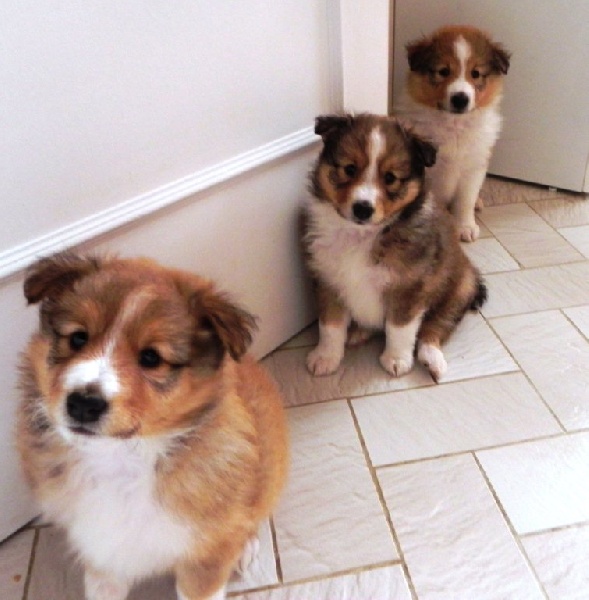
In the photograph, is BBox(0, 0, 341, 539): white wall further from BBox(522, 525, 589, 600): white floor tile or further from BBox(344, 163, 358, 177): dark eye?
BBox(522, 525, 589, 600): white floor tile

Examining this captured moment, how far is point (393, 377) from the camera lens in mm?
2283

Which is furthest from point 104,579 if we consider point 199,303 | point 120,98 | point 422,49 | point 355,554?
point 422,49

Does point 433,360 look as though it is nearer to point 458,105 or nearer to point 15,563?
point 458,105

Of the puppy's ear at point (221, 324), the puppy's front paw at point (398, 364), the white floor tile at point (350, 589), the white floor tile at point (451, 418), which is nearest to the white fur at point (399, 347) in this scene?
the puppy's front paw at point (398, 364)

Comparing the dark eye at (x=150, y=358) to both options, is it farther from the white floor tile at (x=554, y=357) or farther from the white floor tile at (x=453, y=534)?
the white floor tile at (x=554, y=357)

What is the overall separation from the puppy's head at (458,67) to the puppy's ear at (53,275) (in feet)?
7.04

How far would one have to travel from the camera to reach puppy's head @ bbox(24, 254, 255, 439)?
1069 mm

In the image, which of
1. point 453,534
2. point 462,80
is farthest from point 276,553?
point 462,80

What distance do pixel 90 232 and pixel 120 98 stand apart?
13.5 inches

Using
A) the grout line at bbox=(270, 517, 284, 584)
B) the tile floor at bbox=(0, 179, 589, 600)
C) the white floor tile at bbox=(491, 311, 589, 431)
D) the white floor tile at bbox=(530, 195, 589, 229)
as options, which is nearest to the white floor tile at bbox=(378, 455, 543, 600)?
the tile floor at bbox=(0, 179, 589, 600)

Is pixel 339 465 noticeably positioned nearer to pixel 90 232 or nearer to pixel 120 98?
pixel 90 232

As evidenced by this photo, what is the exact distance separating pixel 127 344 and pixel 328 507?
0.96m

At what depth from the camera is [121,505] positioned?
4.18ft

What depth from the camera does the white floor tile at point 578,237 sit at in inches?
117
